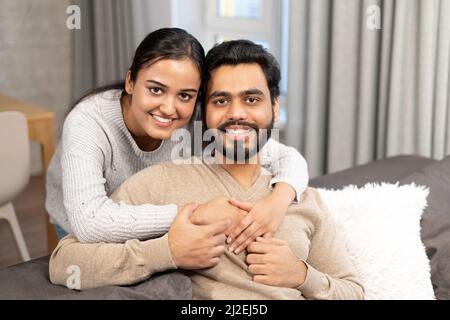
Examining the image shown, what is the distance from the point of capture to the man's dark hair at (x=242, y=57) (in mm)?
1456

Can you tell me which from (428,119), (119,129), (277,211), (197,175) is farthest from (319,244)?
(428,119)

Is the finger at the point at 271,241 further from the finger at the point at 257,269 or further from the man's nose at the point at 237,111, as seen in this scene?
the man's nose at the point at 237,111

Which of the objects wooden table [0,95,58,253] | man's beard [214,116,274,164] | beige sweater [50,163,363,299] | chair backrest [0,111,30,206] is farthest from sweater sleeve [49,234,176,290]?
wooden table [0,95,58,253]

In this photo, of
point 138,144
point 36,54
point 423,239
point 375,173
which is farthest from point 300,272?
point 36,54

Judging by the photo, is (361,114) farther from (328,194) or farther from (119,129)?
(119,129)

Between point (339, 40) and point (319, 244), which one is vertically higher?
point (339, 40)

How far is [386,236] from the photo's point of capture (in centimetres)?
163

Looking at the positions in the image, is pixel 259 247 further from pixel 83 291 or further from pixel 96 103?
pixel 96 103

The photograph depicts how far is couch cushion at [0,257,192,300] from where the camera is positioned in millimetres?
1291

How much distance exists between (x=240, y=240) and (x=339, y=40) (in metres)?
1.46

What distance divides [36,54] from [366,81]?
1973mm

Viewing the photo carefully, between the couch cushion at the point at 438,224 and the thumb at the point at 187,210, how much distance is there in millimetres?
664

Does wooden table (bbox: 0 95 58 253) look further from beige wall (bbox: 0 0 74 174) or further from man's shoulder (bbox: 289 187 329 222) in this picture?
man's shoulder (bbox: 289 187 329 222)
